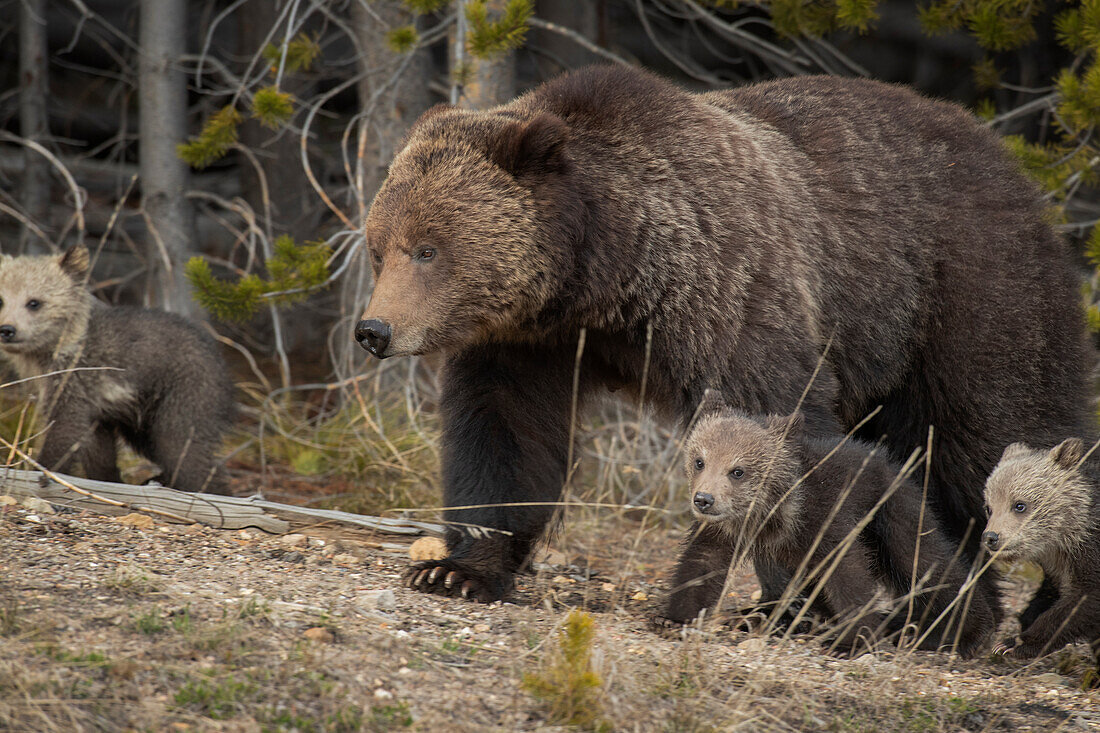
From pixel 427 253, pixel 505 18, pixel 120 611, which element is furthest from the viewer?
pixel 505 18

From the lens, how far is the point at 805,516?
4055 millimetres

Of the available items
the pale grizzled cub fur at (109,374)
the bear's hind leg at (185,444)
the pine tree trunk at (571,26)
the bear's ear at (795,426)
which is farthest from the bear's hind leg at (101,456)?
the pine tree trunk at (571,26)

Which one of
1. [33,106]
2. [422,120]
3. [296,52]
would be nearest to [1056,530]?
[422,120]

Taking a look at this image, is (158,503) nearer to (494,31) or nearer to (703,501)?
(703,501)

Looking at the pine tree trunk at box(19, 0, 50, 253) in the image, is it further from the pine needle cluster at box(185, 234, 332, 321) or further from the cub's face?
the cub's face

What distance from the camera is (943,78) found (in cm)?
1213

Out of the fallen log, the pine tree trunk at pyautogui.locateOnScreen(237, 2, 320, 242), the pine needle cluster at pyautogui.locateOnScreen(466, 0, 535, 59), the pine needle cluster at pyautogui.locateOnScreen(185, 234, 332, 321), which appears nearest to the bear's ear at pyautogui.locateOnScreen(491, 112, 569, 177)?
the pine needle cluster at pyautogui.locateOnScreen(466, 0, 535, 59)

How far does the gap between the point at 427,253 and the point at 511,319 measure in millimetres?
424

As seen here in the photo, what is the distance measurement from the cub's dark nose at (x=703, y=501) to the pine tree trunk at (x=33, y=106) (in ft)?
21.4

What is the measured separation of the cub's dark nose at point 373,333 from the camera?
4086 millimetres

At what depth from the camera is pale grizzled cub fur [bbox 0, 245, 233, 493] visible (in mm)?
5680

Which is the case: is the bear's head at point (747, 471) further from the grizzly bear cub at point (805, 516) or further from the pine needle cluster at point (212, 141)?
the pine needle cluster at point (212, 141)

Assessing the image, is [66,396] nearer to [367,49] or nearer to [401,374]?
[401,374]

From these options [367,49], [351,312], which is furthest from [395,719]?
[367,49]
